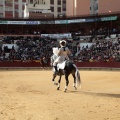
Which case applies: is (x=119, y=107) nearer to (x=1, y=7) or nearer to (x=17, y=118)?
(x=17, y=118)

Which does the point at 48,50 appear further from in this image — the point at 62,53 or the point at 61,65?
the point at 61,65

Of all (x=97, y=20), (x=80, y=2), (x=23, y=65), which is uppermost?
(x=80, y=2)

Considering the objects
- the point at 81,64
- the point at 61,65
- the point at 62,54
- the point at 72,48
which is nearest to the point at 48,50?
the point at 72,48

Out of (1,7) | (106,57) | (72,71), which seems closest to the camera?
(72,71)

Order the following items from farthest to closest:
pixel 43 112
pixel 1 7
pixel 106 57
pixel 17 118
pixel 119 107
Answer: pixel 1 7 → pixel 106 57 → pixel 119 107 → pixel 43 112 → pixel 17 118

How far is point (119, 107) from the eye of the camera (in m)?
8.05

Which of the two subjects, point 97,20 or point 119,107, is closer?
point 119,107

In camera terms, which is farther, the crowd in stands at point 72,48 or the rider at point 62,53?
the crowd in stands at point 72,48

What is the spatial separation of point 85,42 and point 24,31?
9419 millimetres

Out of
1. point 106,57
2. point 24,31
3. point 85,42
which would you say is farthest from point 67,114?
point 24,31

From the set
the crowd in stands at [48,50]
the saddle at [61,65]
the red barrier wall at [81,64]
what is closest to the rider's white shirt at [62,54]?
the saddle at [61,65]

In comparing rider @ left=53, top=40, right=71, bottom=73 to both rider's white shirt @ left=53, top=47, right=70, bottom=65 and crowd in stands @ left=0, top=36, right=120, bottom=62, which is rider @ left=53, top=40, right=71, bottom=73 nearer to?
rider's white shirt @ left=53, top=47, right=70, bottom=65

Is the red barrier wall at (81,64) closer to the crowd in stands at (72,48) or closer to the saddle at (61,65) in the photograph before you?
the crowd in stands at (72,48)

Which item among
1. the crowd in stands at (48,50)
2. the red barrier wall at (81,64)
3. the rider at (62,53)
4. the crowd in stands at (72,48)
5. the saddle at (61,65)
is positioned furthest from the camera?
the crowd in stands at (72,48)
